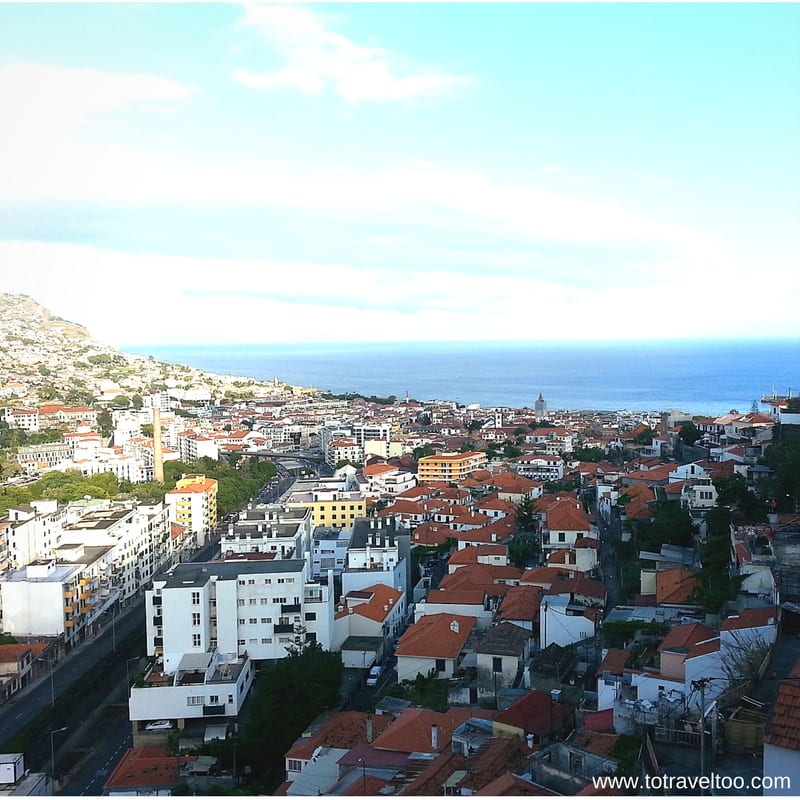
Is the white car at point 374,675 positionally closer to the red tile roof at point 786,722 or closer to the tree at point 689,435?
the red tile roof at point 786,722

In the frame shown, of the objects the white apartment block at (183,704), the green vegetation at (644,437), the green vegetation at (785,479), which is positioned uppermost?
the green vegetation at (785,479)

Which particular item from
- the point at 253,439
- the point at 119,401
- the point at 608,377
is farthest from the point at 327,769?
the point at 608,377

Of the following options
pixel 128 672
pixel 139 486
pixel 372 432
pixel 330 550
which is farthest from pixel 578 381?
pixel 128 672

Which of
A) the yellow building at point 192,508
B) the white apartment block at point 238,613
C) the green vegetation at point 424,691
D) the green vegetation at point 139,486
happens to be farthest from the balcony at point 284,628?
the green vegetation at point 139,486

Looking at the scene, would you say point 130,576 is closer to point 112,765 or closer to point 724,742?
point 112,765

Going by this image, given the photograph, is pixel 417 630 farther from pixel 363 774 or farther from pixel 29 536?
pixel 29 536

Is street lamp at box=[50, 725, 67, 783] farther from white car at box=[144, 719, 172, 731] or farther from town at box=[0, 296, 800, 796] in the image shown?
A: white car at box=[144, 719, 172, 731]
